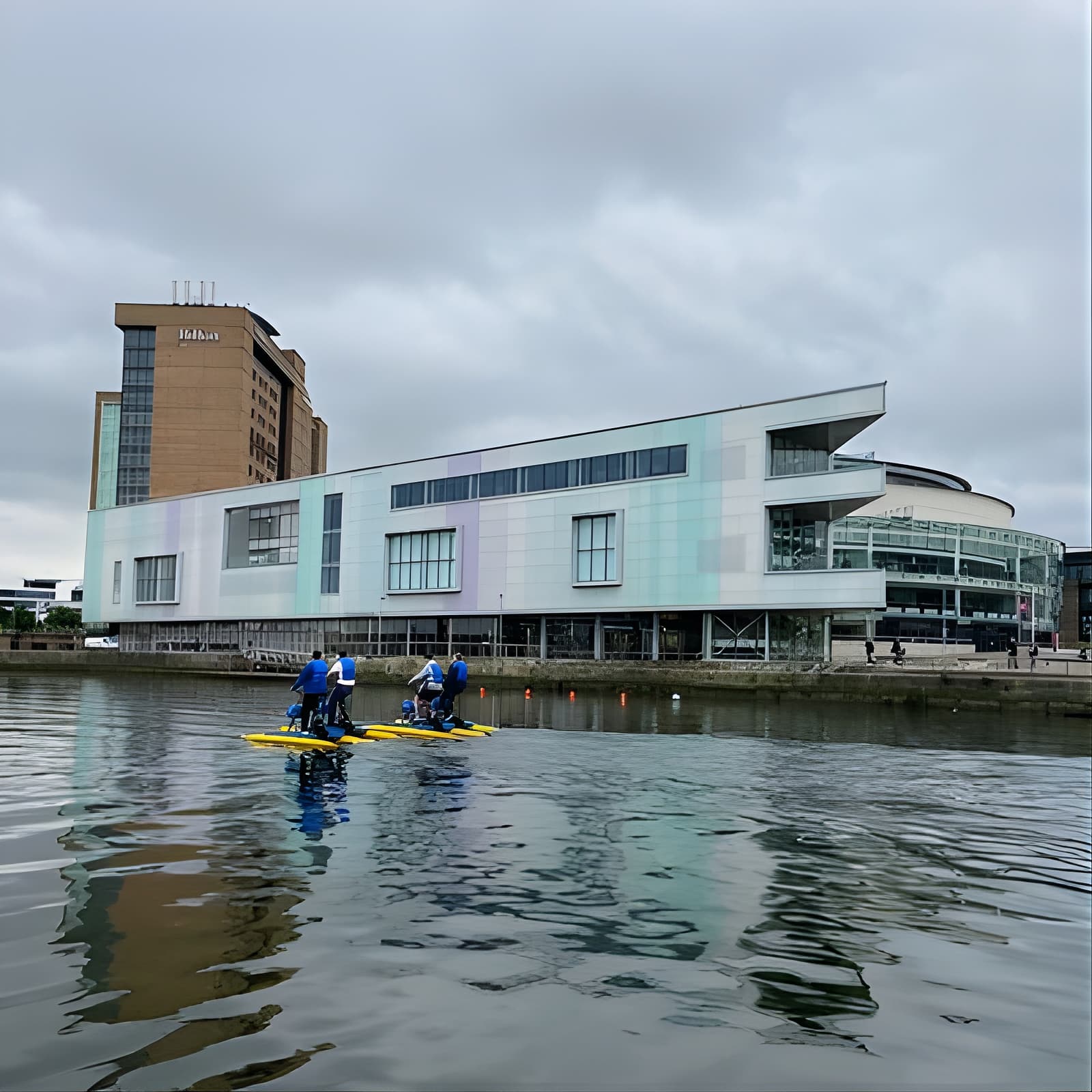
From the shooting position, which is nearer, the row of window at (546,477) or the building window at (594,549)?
the row of window at (546,477)

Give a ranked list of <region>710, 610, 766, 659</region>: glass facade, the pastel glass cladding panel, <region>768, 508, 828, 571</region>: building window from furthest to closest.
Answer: the pastel glass cladding panel
<region>710, 610, 766, 659</region>: glass facade
<region>768, 508, 828, 571</region>: building window

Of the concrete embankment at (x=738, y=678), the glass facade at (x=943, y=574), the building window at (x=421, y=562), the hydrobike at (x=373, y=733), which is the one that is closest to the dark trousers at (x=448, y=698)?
the hydrobike at (x=373, y=733)

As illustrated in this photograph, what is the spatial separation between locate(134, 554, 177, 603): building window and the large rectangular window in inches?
304

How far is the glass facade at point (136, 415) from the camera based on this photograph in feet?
503

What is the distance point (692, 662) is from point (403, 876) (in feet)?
169

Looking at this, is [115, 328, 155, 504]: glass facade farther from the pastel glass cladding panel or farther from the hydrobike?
the hydrobike

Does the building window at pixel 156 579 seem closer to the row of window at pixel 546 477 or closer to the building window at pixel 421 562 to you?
the building window at pixel 421 562

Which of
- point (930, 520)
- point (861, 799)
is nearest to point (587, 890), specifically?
point (861, 799)

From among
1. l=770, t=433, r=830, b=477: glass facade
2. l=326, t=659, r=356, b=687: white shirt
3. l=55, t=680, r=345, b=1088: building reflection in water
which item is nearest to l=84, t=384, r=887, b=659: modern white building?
l=770, t=433, r=830, b=477: glass facade

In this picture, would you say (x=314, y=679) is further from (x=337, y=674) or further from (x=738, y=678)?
(x=738, y=678)

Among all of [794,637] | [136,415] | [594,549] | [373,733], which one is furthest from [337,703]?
[136,415]

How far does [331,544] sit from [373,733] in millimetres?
60458

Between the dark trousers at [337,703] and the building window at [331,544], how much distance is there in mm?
59961

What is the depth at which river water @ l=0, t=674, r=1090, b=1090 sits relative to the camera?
19.9 feet
